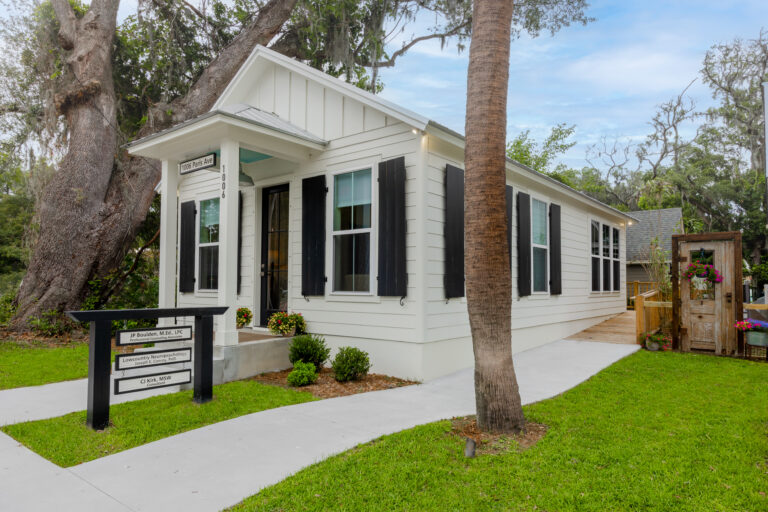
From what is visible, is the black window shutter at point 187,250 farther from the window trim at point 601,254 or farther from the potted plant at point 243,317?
the window trim at point 601,254

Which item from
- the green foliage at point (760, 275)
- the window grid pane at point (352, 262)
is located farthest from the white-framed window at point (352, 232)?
the green foliage at point (760, 275)

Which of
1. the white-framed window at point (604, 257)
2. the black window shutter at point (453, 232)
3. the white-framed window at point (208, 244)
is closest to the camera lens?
the black window shutter at point (453, 232)

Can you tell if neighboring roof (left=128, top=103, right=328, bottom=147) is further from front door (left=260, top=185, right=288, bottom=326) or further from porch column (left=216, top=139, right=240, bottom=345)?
front door (left=260, top=185, right=288, bottom=326)

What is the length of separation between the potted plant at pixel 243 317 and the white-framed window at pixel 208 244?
877mm

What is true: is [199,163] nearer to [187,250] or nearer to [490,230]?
[187,250]

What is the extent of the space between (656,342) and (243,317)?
712cm

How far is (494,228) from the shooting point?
369 centimetres

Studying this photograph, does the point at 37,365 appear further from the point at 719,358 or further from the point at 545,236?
the point at 719,358

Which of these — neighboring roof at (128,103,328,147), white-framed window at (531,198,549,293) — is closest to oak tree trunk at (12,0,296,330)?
neighboring roof at (128,103,328,147)

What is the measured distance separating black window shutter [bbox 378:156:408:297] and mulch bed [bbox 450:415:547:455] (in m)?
2.18

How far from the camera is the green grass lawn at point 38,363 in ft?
19.6

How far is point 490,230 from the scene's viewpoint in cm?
369

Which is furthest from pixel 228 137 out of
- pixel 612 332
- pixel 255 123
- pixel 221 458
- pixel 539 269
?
pixel 612 332

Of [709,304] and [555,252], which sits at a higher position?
[555,252]
